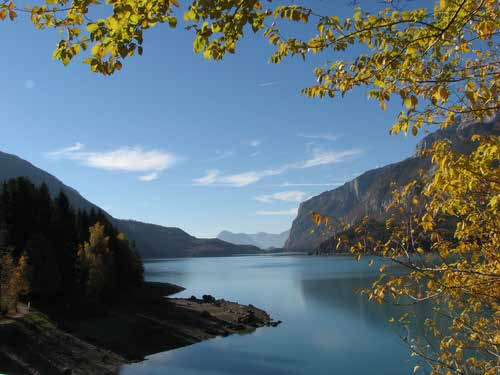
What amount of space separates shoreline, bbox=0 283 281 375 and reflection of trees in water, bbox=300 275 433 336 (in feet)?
38.3

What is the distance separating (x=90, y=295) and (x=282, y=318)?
24.6 m

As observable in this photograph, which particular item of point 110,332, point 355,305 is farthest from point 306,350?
point 355,305

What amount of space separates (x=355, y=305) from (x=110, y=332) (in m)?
35.0

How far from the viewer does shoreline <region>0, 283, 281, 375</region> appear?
28344mm

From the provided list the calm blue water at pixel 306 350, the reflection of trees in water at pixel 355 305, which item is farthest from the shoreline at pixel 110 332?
the reflection of trees in water at pixel 355 305

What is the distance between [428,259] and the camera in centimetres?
735

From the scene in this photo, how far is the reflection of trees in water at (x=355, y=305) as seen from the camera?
144ft

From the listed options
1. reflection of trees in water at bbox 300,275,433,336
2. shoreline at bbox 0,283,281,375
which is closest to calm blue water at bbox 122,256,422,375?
reflection of trees in water at bbox 300,275,433,336

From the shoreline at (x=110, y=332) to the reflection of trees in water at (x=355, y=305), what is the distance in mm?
11682

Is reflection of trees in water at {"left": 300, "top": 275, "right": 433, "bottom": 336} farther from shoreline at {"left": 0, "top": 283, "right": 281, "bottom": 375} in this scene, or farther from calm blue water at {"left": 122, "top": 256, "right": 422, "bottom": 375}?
shoreline at {"left": 0, "top": 283, "right": 281, "bottom": 375}

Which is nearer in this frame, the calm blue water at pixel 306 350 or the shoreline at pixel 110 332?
the shoreline at pixel 110 332

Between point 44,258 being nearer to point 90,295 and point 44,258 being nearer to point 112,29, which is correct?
point 90,295

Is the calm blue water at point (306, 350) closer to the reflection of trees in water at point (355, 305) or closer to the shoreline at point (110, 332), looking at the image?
the reflection of trees in water at point (355, 305)

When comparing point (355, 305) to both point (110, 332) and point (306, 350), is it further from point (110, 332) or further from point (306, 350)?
point (110, 332)
